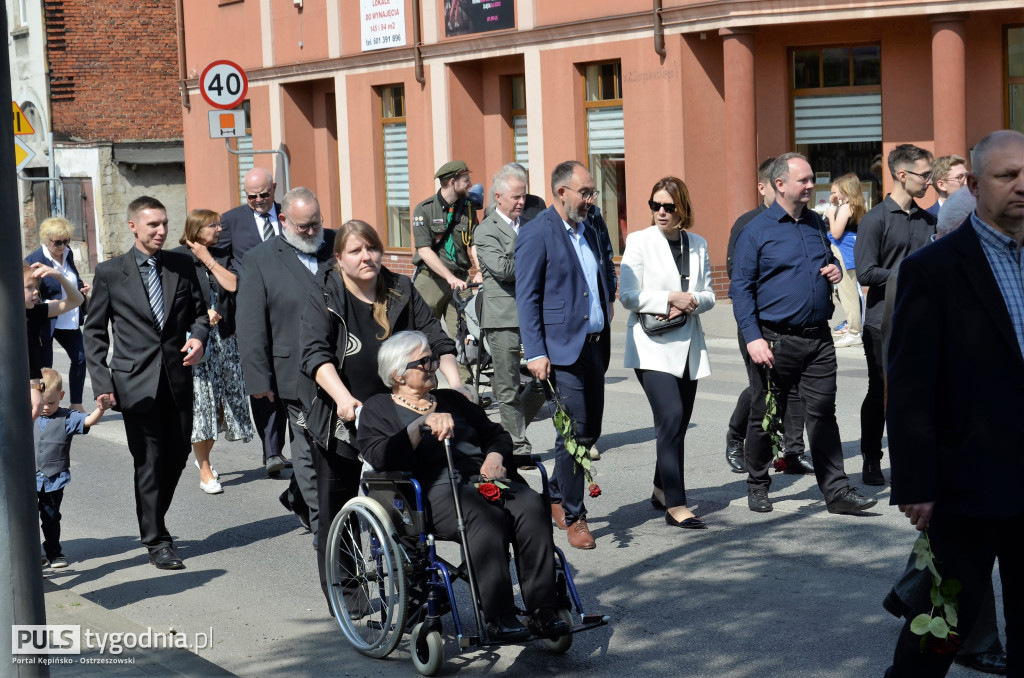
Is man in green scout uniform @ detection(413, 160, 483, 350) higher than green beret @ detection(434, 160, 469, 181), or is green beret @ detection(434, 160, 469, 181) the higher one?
green beret @ detection(434, 160, 469, 181)

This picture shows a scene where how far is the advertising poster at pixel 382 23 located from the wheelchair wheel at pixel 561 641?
1968 cm

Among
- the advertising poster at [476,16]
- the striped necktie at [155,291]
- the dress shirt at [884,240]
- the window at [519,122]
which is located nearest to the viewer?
the striped necktie at [155,291]

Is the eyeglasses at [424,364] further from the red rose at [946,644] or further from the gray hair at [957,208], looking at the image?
the red rose at [946,644]

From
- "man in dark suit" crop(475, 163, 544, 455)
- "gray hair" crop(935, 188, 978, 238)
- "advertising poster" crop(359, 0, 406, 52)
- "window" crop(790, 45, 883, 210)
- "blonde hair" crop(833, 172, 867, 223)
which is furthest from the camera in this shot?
"advertising poster" crop(359, 0, 406, 52)

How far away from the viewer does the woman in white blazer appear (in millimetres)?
7805

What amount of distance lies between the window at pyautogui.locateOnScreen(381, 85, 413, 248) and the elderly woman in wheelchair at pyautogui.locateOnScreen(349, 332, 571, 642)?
19175 millimetres

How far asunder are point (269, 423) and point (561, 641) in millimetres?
4652

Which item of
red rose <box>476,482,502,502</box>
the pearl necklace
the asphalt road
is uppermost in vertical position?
the pearl necklace

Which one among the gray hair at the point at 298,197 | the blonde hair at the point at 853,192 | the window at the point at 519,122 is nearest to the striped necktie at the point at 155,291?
the gray hair at the point at 298,197

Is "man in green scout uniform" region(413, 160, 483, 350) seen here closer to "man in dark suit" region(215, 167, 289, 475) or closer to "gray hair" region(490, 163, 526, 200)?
"man in dark suit" region(215, 167, 289, 475)

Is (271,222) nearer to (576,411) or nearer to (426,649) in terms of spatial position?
(576,411)

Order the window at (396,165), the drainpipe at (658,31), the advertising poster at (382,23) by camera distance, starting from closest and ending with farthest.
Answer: the drainpipe at (658,31) → the advertising poster at (382,23) → the window at (396,165)

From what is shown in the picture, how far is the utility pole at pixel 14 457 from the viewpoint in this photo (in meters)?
4.69

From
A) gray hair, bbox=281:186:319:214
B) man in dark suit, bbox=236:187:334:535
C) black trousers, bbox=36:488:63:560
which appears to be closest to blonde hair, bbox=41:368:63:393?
black trousers, bbox=36:488:63:560
